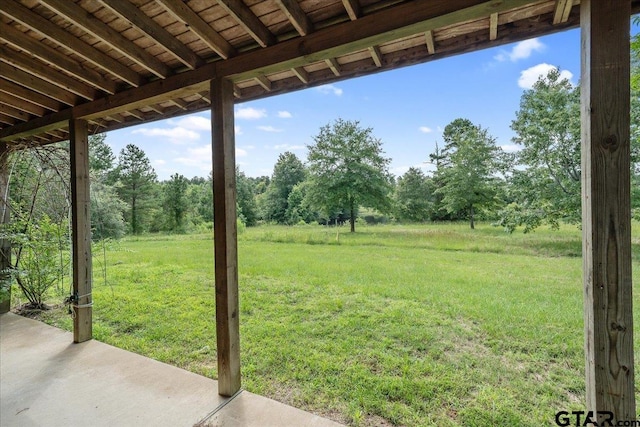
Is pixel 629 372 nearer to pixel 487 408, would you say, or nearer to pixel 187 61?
pixel 487 408

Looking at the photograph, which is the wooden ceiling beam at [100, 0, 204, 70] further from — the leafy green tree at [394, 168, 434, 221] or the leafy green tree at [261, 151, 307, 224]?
the leafy green tree at [261, 151, 307, 224]

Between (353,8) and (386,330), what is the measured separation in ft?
9.06

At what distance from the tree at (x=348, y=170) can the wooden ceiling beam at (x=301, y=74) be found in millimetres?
10208

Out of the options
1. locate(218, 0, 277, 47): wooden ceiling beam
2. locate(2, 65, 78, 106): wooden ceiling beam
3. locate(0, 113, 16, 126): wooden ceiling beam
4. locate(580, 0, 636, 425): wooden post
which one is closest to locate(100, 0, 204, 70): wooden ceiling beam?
locate(218, 0, 277, 47): wooden ceiling beam

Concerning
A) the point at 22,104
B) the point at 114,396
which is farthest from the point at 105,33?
the point at 114,396

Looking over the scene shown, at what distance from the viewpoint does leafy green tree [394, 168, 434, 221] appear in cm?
1277

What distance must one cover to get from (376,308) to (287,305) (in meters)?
1.17

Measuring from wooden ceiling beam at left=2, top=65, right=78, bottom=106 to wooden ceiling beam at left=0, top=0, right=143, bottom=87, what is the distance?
2.47 feet

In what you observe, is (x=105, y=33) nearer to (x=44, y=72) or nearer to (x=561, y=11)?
(x=44, y=72)

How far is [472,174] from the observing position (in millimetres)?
10539

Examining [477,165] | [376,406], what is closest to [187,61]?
[376,406]

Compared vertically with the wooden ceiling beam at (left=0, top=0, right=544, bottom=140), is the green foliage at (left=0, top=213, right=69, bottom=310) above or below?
below

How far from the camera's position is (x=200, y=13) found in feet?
4.56

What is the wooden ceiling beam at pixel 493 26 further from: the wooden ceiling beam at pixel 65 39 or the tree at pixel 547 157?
the tree at pixel 547 157
